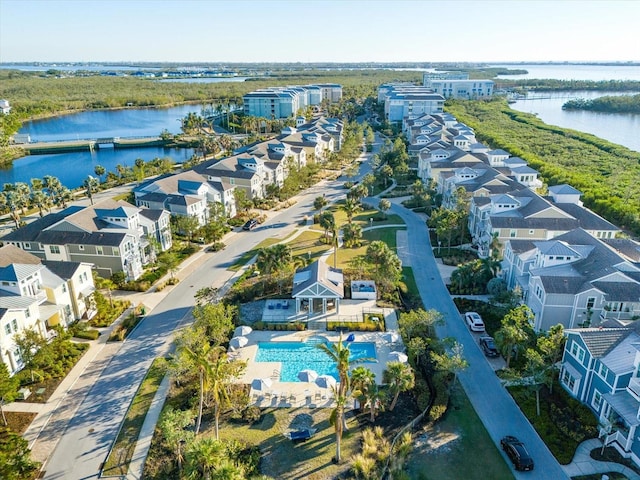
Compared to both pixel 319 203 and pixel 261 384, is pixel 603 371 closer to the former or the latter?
pixel 261 384

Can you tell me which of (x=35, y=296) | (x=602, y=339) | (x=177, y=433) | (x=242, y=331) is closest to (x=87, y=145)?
(x=35, y=296)

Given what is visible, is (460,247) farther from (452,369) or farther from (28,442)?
(28,442)

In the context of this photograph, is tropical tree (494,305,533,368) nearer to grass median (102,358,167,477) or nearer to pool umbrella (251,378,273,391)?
pool umbrella (251,378,273,391)

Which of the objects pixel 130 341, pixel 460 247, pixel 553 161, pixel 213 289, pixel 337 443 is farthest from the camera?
pixel 553 161

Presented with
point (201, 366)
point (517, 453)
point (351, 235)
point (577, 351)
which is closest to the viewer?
point (517, 453)

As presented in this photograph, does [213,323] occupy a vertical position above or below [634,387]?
below

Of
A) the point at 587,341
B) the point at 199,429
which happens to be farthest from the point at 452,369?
the point at 199,429
